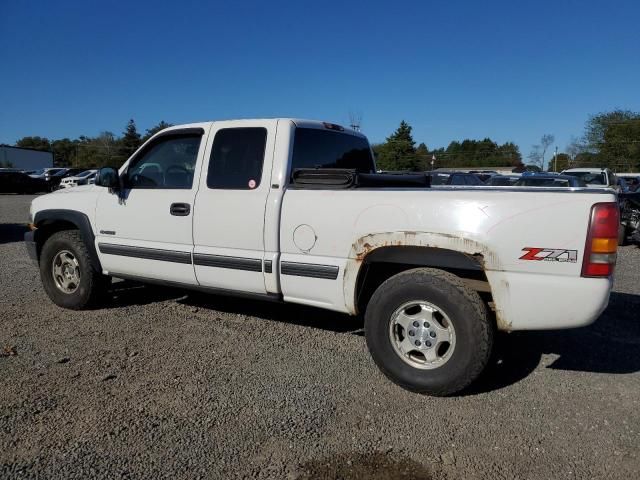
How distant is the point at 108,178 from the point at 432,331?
3.29 metres

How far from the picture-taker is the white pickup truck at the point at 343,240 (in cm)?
317

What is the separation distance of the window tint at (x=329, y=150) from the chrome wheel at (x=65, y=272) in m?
2.77

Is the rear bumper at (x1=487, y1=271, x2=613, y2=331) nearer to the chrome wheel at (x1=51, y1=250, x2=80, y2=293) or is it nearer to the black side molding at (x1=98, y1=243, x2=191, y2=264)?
the black side molding at (x1=98, y1=243, x2=191, y2=264)

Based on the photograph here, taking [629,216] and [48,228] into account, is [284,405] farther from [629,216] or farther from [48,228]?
[629,216]

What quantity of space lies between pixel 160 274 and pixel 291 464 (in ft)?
8.60

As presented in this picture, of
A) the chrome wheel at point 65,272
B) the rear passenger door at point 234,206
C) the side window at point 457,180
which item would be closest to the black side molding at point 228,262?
the rear passenger door at point 234,206

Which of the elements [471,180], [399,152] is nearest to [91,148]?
[399,152]

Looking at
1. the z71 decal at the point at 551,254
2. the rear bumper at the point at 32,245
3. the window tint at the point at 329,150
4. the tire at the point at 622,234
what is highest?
the window tint at the point at 329,150

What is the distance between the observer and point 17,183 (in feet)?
104

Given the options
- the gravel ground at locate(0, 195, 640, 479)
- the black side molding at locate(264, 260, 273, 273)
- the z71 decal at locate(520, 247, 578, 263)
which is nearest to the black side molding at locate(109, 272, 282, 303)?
the black side molding at locate(264, 260, 273, 273)

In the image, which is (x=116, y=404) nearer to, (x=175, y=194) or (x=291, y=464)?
(x=291, y=464)

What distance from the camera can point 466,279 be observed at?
11.9ft

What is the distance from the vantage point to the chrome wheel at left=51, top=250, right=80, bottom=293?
217 inches

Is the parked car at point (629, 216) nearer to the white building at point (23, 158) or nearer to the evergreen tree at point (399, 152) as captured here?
the evergreen tree at point (399, 152)
